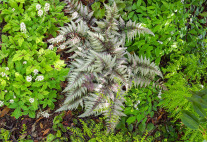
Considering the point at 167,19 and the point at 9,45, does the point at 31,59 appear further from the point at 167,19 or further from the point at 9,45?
the point at 167,19

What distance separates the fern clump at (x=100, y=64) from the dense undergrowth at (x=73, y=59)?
0.14 meters

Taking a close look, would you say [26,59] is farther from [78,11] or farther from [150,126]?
[150,126]

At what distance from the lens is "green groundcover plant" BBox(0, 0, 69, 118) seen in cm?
240

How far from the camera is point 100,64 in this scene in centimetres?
254

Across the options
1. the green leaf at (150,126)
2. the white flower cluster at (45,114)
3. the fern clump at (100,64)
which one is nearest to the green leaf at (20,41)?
the fern clump at (100,64)

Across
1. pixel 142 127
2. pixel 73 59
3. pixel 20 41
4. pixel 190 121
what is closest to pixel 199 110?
pixel 190 121

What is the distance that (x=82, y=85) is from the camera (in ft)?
8.70

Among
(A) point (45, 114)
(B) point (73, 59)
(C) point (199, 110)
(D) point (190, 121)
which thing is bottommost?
(A) point (45, 114)

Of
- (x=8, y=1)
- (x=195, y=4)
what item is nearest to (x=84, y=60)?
(x=8, y=1)

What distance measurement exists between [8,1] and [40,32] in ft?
2.06

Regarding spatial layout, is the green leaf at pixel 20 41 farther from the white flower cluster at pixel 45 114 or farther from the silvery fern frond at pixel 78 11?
the white flower cluster at pixel 45 114

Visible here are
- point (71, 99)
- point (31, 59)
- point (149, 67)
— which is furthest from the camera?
point (149, 67)

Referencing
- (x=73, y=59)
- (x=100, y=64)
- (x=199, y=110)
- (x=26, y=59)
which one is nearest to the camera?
(x=199, y=110)

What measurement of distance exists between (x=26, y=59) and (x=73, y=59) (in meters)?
0.81
